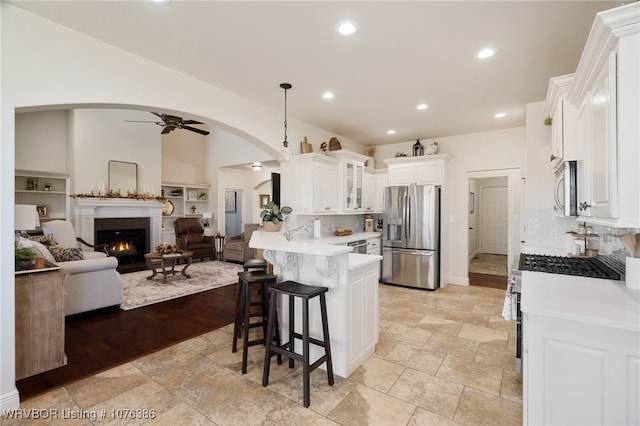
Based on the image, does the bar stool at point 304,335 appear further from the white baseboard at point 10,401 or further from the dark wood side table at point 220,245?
the dark wood side table at point 220,245

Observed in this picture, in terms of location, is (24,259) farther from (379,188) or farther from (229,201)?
(229,201)

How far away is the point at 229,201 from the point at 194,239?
1.88 m

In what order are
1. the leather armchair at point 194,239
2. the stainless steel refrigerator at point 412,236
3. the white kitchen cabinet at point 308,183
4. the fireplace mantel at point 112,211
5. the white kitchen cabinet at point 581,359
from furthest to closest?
the leather armchair at point 194,239, the fireplace mantel at point 112,211, the stainless steel refrigerator at point 412,236, the white kitchen cabinet at point 308,183, the white kitchen cabinet at point 581,359

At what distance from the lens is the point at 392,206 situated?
539 cm

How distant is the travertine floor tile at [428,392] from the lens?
204cm

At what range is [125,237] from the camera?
7082 millimetres

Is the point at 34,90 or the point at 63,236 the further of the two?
the point at 63,236

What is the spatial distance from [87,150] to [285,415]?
281 inches

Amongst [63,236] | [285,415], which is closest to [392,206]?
[285,415]

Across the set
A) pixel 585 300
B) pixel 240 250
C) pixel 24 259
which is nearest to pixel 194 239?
pixel 240 250

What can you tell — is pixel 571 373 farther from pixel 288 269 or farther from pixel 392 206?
pixel 392 206

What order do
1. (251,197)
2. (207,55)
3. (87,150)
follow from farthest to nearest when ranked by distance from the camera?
(251,197) → (87,150) → (207,55)

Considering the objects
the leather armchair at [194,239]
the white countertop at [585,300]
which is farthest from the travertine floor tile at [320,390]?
the leather armchair at [194,239]

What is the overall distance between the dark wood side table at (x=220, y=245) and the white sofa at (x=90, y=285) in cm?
383
